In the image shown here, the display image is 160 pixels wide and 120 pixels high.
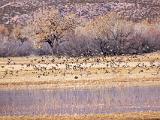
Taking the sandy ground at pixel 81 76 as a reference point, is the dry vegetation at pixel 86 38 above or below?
below

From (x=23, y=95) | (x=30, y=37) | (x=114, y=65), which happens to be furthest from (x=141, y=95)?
(x=30, y=37)

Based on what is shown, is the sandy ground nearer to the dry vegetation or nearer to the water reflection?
the water reflection

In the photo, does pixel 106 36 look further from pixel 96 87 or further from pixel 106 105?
pixel 106 105

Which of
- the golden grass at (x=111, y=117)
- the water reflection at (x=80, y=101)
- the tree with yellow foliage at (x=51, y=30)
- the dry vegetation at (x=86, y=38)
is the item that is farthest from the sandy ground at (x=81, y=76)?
the tree with yellow foliage at (x=51, y=30)

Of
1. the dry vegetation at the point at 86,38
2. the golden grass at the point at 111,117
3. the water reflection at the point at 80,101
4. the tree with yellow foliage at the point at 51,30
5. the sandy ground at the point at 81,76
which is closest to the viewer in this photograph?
the golden grass at the point at 111,117

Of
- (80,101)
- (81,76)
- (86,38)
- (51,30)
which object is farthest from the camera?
(51,30)

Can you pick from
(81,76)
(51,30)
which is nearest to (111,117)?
(81,76)

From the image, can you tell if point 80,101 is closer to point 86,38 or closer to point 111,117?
point 111,117

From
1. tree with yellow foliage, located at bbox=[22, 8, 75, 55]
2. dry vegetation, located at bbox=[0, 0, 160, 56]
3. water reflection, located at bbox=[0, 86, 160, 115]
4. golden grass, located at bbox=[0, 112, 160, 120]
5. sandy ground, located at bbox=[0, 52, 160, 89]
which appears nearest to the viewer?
golden grass, located at bbox=[0, 112, 160, 120]

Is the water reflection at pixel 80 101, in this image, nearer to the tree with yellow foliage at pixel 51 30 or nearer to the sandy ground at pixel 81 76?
the sandy ground at pixel 81 76

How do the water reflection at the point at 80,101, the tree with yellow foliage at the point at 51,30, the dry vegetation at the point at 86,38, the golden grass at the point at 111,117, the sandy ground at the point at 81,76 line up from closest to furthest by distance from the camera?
the golden grass at the point at 111,117, the water reflection at the point at 80,101, the sandy ground at the point at 81,76, the dry vegetation at the point at 86,38, the tree with yellow foliage at the point at 51,30

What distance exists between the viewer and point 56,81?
48.9 meters

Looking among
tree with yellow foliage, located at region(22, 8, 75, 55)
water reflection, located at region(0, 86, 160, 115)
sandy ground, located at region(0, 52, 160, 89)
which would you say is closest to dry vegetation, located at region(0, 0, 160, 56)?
tree with yellow foliage, located at region(22, 8, 75, 55)

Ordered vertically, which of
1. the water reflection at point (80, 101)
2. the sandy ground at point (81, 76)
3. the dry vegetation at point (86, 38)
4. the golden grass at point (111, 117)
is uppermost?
the golden grass at point (111, 117)
